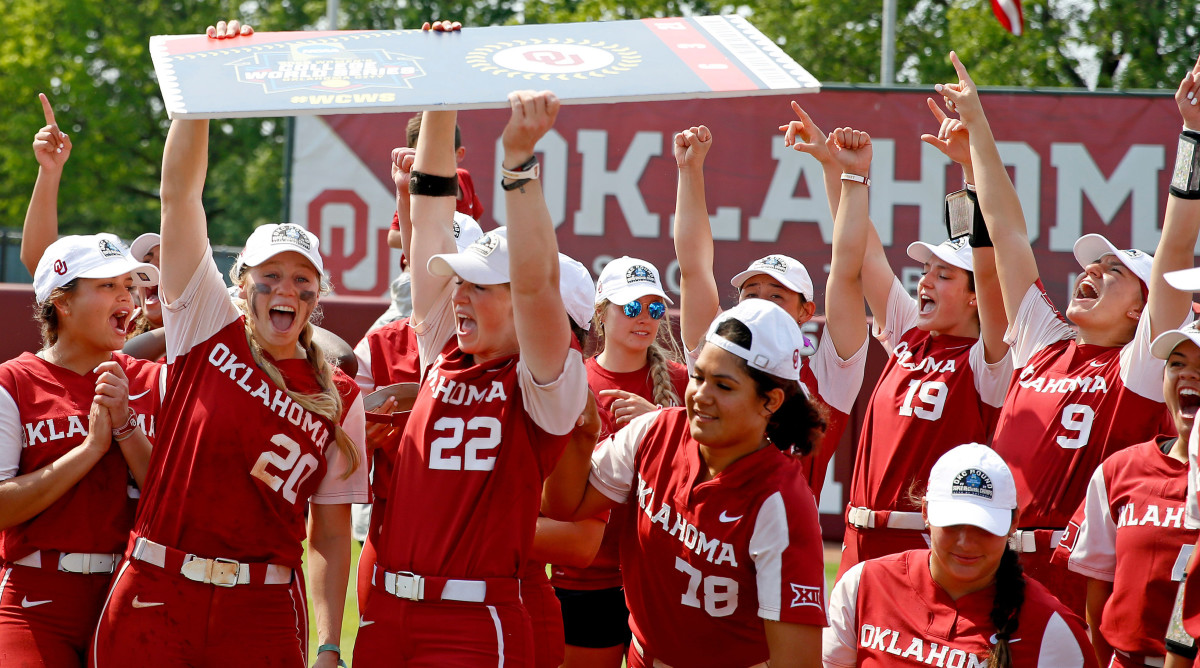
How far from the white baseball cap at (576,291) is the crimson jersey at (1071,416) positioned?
72.0 inches

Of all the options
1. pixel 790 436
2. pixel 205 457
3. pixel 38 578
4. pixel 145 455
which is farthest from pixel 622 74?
pixel 38 578

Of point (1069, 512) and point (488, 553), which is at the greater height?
point (488, 553)

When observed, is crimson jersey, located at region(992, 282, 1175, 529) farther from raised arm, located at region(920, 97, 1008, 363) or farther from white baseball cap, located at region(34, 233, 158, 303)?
white baseball cap, located at region(34, 233, 158, 303)

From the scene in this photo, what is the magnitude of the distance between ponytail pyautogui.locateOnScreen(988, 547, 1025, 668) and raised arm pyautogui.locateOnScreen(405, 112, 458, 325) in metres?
1.97

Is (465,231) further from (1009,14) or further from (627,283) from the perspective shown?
(1009,14)

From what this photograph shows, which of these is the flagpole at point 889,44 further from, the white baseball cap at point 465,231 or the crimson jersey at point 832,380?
the white baseball cap at point 465,231

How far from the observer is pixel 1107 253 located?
500cm

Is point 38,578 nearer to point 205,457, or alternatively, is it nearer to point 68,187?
point 205,457

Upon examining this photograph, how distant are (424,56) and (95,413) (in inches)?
58.6

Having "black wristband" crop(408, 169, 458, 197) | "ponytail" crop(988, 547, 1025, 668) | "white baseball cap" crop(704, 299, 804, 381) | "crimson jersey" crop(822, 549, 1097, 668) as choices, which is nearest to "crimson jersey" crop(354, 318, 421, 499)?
"black wristband" crop(408, 169, 458, 197)

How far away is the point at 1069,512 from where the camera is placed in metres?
4.67

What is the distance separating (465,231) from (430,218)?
39.2 inches

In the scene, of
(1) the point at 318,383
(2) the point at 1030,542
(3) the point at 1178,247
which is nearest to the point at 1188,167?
(3) the point at 1178,247

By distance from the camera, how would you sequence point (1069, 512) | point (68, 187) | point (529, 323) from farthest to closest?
1. point (68, 187)
2. point (1069, 512)
3. point (529, 323)
